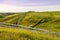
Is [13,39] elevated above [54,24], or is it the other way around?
[13,39]

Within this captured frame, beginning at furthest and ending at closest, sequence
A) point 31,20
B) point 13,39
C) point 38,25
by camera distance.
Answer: point 31,20, point 38,25, point 13,39

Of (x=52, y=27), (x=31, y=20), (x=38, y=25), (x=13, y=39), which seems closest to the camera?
(x=13, y=39)

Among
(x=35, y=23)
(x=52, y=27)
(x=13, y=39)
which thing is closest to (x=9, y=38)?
(x=13, y=39)

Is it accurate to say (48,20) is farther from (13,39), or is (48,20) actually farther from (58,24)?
(13,39)

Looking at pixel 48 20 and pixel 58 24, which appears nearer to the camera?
pixel 58 24

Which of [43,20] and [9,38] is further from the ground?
[9,38]

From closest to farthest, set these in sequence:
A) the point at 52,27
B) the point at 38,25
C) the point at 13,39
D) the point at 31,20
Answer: the point at 13,39, the point at 52,27, the point at 38,25, the point at 31,20

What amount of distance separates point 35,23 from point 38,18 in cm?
394

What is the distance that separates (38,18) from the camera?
61938 mm

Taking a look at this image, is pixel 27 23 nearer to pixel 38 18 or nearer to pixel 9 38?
pixel 38 18

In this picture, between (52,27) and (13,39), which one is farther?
(52,27)

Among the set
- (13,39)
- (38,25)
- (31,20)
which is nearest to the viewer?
(13,39)

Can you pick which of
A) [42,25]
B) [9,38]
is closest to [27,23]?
[42,25]

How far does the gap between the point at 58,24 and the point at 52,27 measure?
272 centimetres
